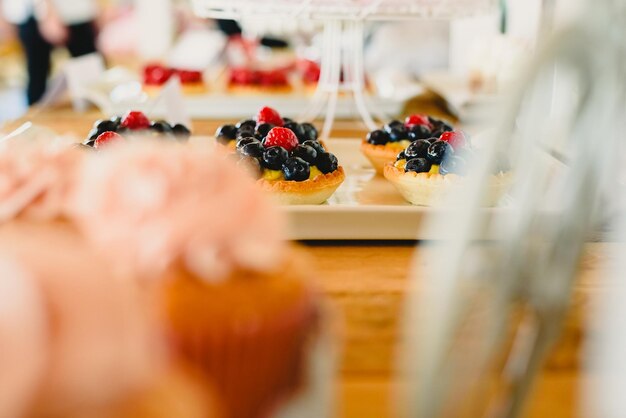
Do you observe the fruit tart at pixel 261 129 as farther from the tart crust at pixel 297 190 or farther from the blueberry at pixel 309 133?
the tart crust at pixel 297 190

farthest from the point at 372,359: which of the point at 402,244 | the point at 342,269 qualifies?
the point at 402,244

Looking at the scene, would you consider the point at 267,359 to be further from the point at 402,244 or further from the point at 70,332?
the point at 402,244

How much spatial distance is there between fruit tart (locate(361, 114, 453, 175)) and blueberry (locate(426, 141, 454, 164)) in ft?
0.65

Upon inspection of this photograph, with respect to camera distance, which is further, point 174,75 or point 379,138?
point 174,75

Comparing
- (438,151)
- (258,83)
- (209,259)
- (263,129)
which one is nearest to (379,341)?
(209,259)

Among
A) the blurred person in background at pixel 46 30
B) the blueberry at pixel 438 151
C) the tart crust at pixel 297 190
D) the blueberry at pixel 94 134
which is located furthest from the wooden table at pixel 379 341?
the blurred person in background at pixel 46 30

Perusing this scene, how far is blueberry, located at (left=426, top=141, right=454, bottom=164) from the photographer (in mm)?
1304

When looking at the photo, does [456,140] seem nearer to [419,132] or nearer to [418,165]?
[418,165]

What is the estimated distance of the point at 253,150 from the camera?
4.14 feet

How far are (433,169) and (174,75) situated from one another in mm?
1581

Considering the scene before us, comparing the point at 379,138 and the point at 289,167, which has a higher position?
the point at 289,167

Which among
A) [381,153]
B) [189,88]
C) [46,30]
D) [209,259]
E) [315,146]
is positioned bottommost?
[46,30]

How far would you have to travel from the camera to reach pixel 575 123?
570 mm

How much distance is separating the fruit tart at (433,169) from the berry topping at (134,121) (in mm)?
469
